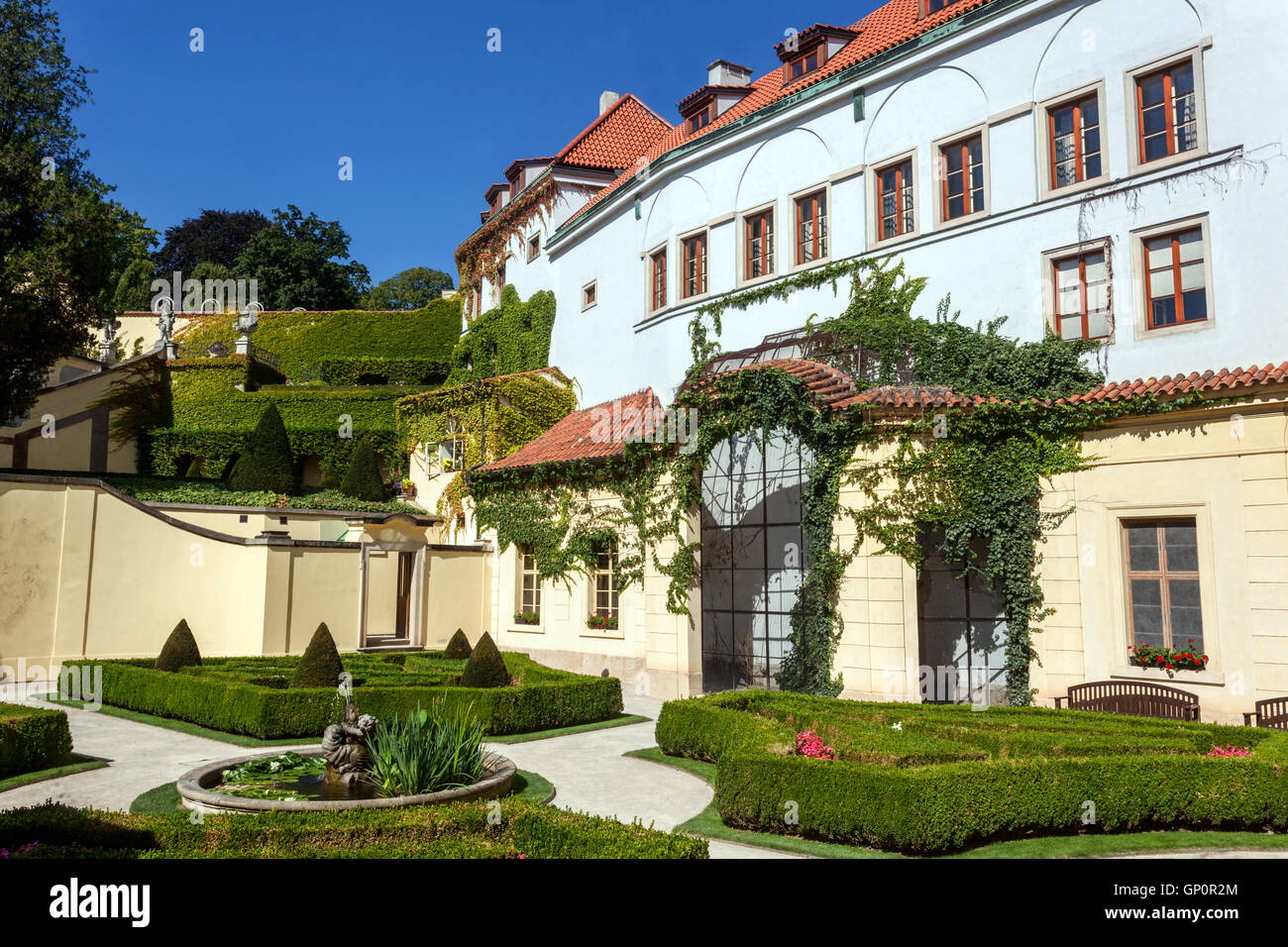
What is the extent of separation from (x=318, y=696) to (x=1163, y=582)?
14.1 m

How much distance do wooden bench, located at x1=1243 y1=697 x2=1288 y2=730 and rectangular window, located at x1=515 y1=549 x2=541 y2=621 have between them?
1708 centimetres

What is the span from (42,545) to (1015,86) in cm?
2361

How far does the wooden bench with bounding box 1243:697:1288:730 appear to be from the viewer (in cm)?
1248

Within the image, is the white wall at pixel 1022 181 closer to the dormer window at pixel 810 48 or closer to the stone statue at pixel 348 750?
the dormer window at pixel 810 48

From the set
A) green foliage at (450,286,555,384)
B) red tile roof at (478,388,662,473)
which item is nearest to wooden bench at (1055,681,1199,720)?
red tile roof at (478,388,662,473)

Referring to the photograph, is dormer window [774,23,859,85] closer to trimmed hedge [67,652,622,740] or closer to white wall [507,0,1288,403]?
white wall [507,0,1288,403]

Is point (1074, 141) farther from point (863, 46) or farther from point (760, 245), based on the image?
point (760, 245)

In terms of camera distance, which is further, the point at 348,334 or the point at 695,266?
the point at 348,334

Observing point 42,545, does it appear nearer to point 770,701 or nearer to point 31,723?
point 31,723

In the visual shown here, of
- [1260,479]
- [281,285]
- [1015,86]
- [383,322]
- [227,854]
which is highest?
[281,285]

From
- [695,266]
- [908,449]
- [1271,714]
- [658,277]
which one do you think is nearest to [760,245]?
[695,266]

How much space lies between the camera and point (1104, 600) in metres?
15.2

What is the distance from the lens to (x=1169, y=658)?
14430 mm
